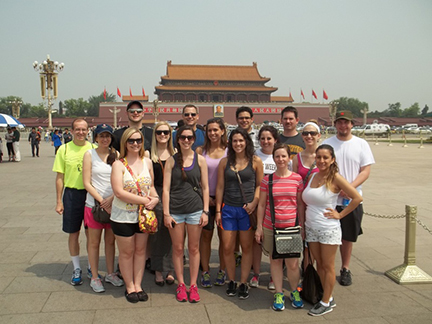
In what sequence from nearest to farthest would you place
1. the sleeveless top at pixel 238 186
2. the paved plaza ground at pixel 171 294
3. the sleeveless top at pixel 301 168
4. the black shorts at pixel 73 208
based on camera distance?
the paved plaza ground at pixel 171 294 → the sleeveless top at pixel 238 186 → the sleeveless top at pixel 301 168 → the black shorts at pixel 73 208

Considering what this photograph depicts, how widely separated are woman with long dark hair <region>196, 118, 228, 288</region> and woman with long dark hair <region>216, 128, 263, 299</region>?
13 centimetres

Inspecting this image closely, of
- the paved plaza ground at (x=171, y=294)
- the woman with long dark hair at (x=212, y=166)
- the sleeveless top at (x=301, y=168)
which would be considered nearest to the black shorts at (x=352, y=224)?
the paved plaza ground at (x=171, y=294)

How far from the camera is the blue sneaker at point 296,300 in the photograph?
2899 mm

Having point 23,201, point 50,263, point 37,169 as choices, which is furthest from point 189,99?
point 50,263

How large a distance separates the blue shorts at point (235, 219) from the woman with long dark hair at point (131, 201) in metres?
0.57

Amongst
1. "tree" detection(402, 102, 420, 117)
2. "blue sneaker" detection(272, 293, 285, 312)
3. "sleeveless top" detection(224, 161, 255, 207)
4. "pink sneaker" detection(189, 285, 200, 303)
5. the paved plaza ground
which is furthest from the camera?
"tree" detection(402, 102, 420, 117)

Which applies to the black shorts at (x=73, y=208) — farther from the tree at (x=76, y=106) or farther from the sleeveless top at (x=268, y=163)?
the tree at (x=76, y=106)

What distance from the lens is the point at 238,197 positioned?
308 centimetres

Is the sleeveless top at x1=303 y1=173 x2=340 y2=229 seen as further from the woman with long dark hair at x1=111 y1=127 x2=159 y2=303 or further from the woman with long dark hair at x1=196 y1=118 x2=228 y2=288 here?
the woman with long dark hair at x1=111 y1=127 x2=159 y2=303

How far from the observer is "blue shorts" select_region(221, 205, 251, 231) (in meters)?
3.09

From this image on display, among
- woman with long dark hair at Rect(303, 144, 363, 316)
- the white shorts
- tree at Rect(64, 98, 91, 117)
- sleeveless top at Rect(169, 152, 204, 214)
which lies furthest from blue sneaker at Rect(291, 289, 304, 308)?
tree at Rect(64, 98, 91, 117)

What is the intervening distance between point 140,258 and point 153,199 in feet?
1.59

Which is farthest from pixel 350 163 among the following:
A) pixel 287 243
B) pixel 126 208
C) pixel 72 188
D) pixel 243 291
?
pixel 72 188

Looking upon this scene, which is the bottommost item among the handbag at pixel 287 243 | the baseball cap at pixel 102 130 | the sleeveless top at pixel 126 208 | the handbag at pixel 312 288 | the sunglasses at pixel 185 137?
the handbag at pixel 312 288
